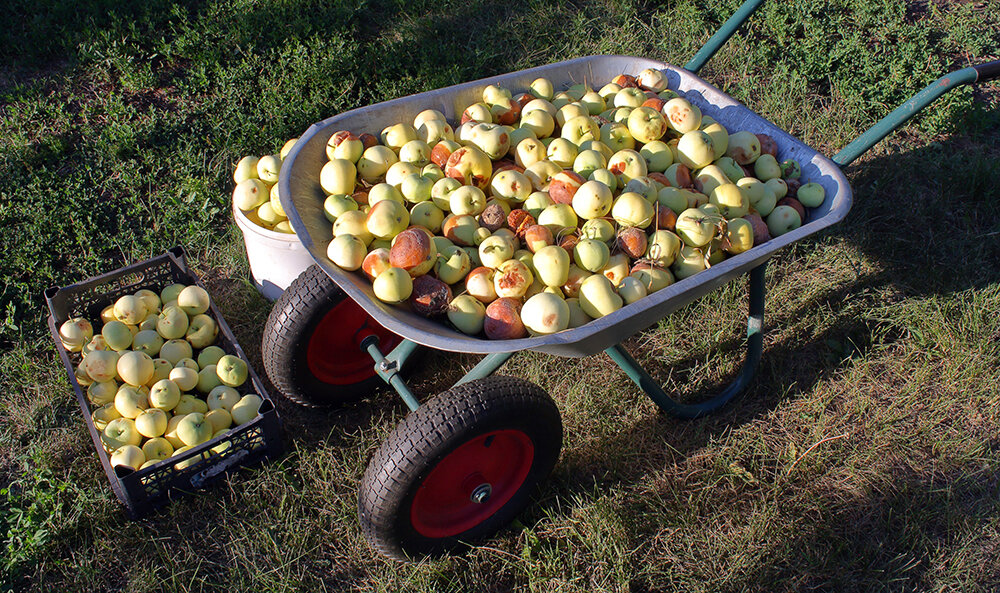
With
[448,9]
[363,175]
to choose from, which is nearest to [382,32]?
[448,9]

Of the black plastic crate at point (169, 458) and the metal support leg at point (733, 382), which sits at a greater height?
the metal support leg at point (733, 382)

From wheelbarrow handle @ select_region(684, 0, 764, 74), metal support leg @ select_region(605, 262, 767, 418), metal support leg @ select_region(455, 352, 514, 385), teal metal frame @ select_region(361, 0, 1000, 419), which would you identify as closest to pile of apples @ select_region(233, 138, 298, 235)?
teal metal frame @ select_region(361, 0, 1000, 419)

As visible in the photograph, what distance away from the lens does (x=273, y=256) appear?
3.11 metres

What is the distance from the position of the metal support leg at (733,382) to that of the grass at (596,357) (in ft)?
0.39

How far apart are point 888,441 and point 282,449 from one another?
250 cm

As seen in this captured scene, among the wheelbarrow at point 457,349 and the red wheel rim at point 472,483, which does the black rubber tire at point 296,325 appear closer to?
the wheelbarrow at point 457,349

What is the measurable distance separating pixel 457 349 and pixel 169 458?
1.29 meters

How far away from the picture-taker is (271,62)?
4.66 meters

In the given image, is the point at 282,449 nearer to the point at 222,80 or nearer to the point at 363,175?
the point at 363,175

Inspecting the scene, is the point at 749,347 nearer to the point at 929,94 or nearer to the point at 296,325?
the point at 929,94

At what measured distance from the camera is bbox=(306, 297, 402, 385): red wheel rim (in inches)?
108

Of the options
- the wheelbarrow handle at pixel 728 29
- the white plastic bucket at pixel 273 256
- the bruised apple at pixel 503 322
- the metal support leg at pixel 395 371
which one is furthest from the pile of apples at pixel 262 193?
the wheelbarrow handle at pixel 728 29

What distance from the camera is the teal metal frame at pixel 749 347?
2383 mm

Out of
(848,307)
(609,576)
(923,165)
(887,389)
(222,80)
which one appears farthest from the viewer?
(222,80)
